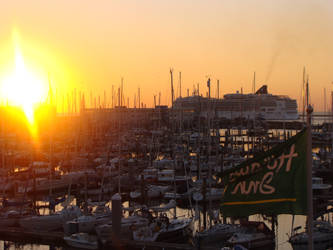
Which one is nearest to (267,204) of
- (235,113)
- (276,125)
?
(276,125)

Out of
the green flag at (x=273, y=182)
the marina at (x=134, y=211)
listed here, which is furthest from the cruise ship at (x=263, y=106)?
the green flag at (x=273, y=182)

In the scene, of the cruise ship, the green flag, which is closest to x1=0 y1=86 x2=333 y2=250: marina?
the green flag

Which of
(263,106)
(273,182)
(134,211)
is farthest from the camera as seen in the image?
(263,106)

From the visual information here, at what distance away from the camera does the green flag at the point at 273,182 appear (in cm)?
603

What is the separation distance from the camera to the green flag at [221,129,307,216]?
19.8ft

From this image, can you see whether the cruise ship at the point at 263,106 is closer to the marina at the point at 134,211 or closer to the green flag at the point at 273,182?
the marina at the point at 134,211

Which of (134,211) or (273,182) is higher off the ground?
(273,182)

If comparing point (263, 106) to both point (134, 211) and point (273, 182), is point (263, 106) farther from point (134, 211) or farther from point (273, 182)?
point (273, 182)

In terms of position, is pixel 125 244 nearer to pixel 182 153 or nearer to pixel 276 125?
pixel 182 153

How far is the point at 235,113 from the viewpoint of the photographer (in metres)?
129

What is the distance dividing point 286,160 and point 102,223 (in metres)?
16.4

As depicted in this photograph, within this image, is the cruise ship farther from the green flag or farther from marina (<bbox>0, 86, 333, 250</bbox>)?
the green flag

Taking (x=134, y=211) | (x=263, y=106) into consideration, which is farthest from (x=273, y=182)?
(x=263, y=106)

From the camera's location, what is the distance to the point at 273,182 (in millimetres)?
6152
